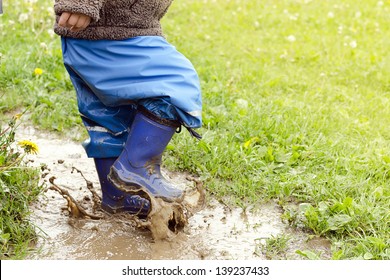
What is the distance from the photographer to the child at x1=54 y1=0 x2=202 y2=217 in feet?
9.46

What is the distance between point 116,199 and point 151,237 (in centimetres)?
29

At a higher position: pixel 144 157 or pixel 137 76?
pixel 137 76

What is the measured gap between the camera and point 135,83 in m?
2.88

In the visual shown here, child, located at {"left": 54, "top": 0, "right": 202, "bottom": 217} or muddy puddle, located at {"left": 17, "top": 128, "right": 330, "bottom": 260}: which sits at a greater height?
child, located at {"left": 54, "top": 0, "right": 202, "bottom": 217}

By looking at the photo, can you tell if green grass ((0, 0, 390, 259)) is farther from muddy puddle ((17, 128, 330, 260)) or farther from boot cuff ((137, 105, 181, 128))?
boot cuff ((137, 105, 181, 128))

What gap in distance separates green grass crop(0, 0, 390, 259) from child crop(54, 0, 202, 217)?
2.00 ft

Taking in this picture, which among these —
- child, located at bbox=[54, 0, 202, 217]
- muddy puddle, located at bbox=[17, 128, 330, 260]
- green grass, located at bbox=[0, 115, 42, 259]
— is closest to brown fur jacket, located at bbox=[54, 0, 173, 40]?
child, located at bbox=[54, 0, 202, 217]

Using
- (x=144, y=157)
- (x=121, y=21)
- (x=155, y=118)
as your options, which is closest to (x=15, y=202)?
(x=144, y=157)

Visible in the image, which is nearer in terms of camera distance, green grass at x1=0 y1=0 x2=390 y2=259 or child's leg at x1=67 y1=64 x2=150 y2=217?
child's leg at x1=67 y1=64 x2=150 y2=217

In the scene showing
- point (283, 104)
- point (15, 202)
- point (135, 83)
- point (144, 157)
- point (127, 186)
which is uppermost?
point (135, 83)

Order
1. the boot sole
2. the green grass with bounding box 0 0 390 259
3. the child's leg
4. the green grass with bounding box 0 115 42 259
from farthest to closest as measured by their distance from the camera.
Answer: the green grass with bounding box 0 0 390 259
the child's leg
the boot sole
the green grass with bounding box 0 115 42 259

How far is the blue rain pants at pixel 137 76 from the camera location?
287cm

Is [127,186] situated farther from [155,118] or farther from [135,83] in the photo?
[135,83]

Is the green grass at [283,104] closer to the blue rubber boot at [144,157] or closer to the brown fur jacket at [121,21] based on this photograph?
the blue rubber boot at [144,157]
